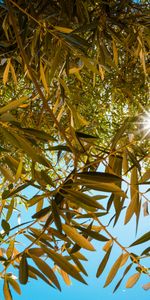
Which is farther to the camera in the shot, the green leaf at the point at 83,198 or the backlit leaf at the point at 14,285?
the backlit leaf at the point at 14,285

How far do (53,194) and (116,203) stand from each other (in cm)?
17

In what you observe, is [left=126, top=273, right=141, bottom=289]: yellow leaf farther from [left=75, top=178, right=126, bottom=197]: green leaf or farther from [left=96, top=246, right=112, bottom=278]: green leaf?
[left=75, top=178, right=126, bottom=197]: green leaf

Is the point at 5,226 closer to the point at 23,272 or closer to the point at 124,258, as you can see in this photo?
the point at 23,272

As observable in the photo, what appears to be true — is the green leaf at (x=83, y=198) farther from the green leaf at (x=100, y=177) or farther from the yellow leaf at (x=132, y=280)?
the yellow leaf at (x=132, y=280)

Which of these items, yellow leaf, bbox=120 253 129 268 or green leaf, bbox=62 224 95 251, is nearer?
green leaf, bbox=62 224 95 251

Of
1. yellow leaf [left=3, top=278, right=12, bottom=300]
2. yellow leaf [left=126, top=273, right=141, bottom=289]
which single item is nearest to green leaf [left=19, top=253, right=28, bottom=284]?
yellow leaf [left=3, top=278, right=12, bottom=300]

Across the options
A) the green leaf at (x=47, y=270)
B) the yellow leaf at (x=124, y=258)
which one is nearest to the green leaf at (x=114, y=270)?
the yellow leaf at (x=124, y=258)

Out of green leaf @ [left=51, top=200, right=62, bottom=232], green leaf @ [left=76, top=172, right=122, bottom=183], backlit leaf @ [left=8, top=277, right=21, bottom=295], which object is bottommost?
backlit leaf @ [left=8, top=277, right=21, bottom=295]

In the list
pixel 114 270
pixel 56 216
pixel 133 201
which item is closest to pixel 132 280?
pixel 114 270

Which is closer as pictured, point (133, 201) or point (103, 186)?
point (103, 186)

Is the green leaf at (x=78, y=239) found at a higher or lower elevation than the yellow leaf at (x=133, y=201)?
lower

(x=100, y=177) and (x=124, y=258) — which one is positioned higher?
(x=100, y=177)

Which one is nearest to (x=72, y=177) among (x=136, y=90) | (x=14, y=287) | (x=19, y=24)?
(x=14, y=287)

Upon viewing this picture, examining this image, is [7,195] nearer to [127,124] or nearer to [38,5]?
[127,124]
